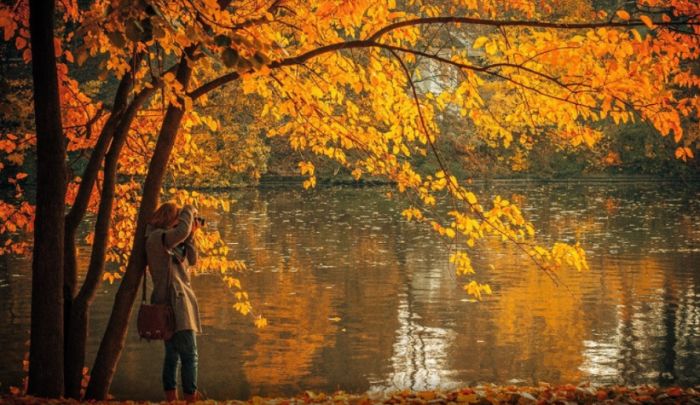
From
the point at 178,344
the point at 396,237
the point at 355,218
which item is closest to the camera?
the point at 178,344

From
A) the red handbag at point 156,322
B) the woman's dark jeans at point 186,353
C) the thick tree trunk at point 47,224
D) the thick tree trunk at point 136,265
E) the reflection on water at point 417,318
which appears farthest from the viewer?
the reflection on water at point 417,318

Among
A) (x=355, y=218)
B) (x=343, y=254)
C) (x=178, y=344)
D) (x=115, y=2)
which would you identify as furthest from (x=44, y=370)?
(x=355, y=218)

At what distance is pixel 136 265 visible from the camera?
332 inches

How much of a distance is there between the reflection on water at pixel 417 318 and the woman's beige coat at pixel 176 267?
8.52ft

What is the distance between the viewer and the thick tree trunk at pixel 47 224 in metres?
7.53

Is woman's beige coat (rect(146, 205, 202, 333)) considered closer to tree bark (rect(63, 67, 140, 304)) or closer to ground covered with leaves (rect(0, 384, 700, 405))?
ground covered with leaves (rect(0, 384, 700, 405))

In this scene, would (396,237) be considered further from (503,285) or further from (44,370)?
(44,370)

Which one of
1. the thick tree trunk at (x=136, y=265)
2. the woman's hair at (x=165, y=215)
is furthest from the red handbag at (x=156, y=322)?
the thick tree trunk at (x=136, y=265)

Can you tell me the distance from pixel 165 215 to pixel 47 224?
35.0 inches

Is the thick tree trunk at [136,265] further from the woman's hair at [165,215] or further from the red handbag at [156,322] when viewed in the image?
the red handbag at [156,322]

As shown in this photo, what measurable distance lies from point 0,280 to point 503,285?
8959mm

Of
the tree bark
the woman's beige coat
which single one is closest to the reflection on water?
the tree bark

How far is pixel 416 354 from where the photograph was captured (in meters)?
11.8

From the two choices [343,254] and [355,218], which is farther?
[355,218]
